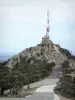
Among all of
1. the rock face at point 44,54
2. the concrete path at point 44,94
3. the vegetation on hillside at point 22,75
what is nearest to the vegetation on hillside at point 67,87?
the concrete path at point 44,94

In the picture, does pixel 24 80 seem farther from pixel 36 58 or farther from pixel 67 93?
pixel 36 58

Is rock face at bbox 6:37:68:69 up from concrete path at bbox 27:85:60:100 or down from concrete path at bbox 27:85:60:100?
up

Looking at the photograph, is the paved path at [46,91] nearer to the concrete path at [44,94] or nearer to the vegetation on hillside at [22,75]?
the concrete path at [44,94]

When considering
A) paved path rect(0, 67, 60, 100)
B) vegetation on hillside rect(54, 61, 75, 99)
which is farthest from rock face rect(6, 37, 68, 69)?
vegetation on hillside rect(54, 61, 75, 99)

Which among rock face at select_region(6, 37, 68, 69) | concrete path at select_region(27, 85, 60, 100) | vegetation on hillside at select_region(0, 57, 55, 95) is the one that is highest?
rock face at select_region(6, 37, 68, 69)

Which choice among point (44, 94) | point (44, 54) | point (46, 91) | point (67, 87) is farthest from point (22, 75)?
point (44, 54)

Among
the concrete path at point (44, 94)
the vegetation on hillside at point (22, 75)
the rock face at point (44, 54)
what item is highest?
the rock face at point (44, 54)

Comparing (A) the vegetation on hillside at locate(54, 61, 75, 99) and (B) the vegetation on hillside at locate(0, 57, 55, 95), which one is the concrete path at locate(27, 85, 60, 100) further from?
(B) the vegetation on hillside at locate(0, 57, 55, 95)

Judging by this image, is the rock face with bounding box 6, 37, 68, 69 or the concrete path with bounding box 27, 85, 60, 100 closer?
the concrete path with bounding box 27, 85, 60, 100

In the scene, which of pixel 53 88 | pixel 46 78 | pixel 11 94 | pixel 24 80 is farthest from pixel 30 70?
pixel 11 94
